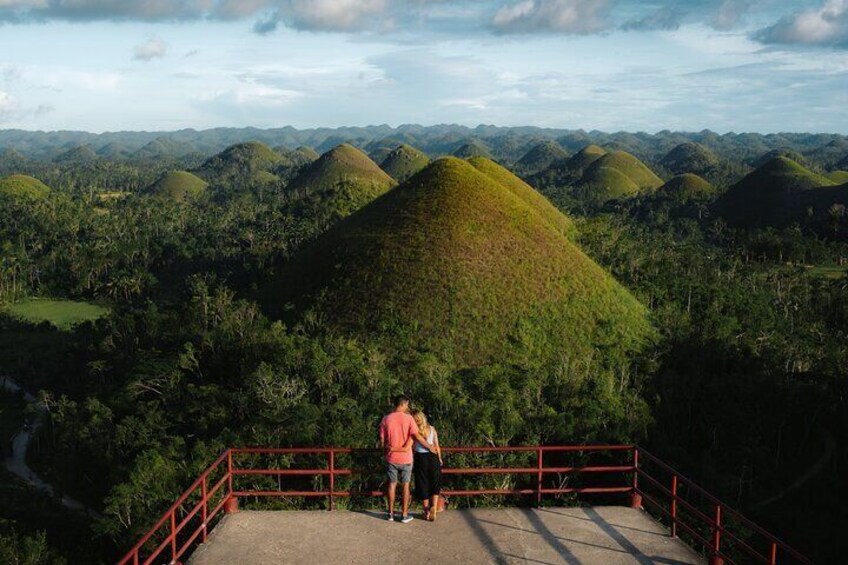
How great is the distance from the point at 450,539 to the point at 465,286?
3730 cm

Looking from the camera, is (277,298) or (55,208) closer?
(277,298)

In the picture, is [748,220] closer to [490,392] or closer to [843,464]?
[843,464]

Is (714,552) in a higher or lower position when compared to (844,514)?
higher

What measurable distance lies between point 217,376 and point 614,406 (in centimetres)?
2121

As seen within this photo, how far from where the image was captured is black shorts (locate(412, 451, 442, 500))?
11586 mm

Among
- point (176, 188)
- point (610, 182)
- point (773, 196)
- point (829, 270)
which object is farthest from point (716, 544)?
point (176, 188)

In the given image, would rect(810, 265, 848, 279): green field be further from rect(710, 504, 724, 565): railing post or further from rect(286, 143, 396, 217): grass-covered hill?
rect(710, 504, 724, 565): railing post

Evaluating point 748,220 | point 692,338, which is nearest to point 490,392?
point 692,338

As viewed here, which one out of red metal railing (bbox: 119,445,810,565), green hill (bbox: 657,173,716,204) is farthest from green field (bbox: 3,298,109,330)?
green hill (bbox: 657,173,716,204)

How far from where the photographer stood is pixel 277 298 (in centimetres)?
5228

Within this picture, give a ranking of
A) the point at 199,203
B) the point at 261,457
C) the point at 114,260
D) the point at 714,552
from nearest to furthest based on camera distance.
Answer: the point at 714,552
the point at 261,457
the point at 114,260
the point at 199,203

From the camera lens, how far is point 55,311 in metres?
90.2

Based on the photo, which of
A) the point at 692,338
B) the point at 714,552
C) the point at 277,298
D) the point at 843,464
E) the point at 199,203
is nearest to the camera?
the point at 714,552

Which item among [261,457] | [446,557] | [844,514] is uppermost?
[446,557]
